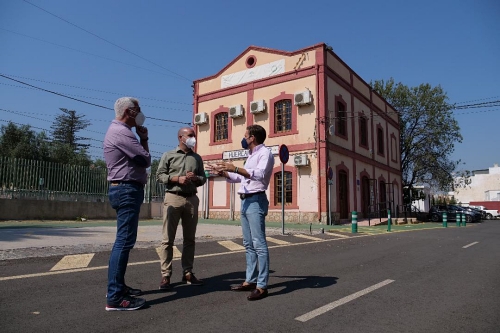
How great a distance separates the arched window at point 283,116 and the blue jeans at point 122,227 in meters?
18.5

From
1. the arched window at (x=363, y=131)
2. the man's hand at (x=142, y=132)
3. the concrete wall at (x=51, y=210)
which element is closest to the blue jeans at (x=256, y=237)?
the man's hand at (x=142, y=132)

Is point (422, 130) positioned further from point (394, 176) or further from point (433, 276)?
point (433, 276)

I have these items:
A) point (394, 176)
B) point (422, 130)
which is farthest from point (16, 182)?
A: point (422, 130)

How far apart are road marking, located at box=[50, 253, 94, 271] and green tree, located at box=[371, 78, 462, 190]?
31.8 meters

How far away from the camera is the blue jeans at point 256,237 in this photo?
395 cm

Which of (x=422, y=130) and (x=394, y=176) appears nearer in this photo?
(x=394, y=176)

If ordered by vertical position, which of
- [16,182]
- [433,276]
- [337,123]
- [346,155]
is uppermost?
[337,123]

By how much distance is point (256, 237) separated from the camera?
13.2ft

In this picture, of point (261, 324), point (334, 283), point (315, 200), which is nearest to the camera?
point (261, 324)

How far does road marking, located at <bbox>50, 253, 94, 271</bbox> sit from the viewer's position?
5191mm

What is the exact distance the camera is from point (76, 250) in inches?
270

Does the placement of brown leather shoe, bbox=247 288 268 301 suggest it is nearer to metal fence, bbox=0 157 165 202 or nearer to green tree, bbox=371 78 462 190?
metal fence, bbox=0 157 165 202

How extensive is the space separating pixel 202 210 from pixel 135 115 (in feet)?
69.1

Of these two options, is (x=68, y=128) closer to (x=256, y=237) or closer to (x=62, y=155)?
(x=62, y=155)
